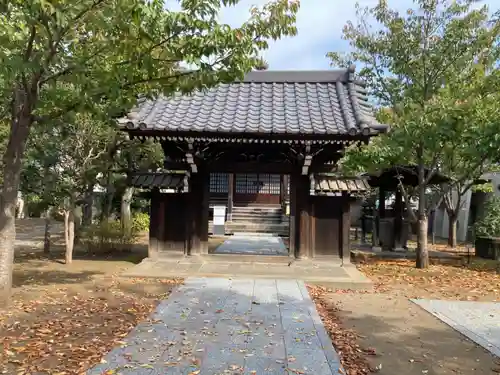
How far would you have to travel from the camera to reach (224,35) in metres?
5.23

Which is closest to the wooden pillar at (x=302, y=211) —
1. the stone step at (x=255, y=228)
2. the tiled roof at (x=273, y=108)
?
the tiled roof at (x=273, y=108)

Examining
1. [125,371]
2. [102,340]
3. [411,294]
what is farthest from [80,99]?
[411,294]

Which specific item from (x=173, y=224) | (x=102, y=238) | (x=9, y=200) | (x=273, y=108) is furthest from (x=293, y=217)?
(x=9, y=200)

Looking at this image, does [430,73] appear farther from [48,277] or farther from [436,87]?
[48,277]

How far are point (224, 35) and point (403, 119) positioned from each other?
6.21 metres

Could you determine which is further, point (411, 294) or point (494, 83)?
point (494, 83)

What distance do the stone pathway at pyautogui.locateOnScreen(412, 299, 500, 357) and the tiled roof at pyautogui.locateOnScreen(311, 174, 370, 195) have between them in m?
3.18

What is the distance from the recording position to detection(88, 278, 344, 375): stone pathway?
4.04 meters

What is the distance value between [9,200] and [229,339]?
346 centimetres

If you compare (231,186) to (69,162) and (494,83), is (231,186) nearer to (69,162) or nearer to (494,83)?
(69,162)

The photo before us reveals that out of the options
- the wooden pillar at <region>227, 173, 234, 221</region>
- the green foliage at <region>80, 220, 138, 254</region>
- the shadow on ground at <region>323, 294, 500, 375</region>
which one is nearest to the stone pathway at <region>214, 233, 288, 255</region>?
the green foliage at <region>80, 220, 138, 254</region>

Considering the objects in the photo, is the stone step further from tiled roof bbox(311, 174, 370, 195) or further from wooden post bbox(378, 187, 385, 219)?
tiled roof bbox(311, 174, 370, 195)

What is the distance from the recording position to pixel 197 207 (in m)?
10.4

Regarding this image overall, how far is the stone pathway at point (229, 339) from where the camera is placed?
13.3 ft
